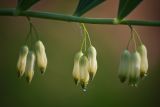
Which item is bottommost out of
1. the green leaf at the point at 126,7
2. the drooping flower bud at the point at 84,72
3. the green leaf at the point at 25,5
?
the drooping flower bud at the point at 84,72

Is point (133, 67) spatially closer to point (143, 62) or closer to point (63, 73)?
point (143, 62)

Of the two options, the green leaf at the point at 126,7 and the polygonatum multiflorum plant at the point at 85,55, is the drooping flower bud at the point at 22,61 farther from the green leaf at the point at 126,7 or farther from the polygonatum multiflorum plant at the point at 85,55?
the green leaf at the point at 126,7

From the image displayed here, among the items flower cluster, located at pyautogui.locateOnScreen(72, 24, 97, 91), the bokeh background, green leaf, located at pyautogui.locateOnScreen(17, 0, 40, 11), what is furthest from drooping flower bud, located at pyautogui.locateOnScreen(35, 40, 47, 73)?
the bokeh background

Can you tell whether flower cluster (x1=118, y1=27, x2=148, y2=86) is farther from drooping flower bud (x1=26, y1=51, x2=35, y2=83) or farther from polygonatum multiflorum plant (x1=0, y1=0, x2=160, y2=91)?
drooping flower bud (x1=26, y1=51, x2=35, y2=83)

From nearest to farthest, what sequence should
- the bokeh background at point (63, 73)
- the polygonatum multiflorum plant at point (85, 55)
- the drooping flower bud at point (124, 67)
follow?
1. the polygonatum multiflorum plant at point (85, 55)
2. the drooping flower bud at point (124, 67)
3. the bokeh background at point (63, 73)

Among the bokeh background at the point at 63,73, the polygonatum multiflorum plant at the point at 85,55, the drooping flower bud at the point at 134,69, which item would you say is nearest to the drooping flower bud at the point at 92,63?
the polygonatum multiflorum plant at the point at 85,55

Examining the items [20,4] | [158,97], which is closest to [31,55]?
[20,4]

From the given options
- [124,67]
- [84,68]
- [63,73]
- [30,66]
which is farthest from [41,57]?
[63,73]
